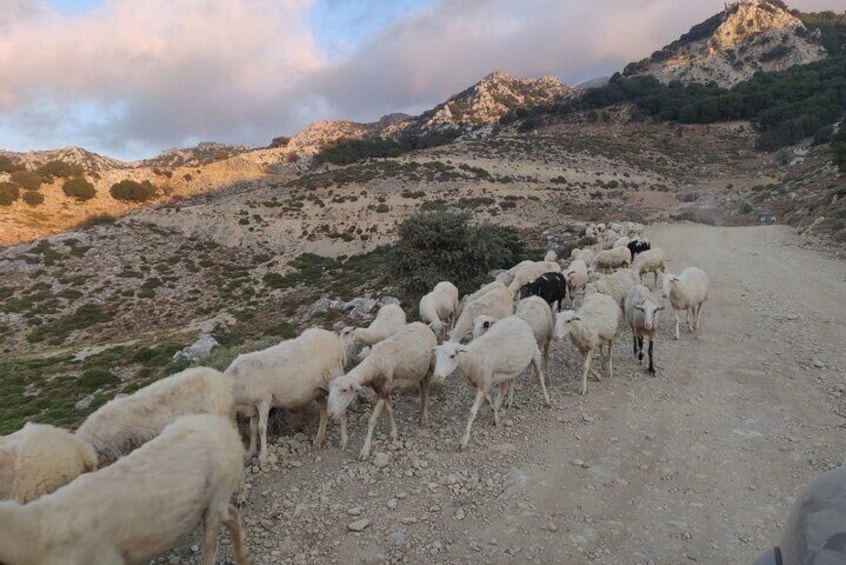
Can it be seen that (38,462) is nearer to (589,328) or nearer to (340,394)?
(340,394)

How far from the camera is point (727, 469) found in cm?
743

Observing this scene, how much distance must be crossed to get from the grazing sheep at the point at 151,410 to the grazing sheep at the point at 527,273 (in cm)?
956

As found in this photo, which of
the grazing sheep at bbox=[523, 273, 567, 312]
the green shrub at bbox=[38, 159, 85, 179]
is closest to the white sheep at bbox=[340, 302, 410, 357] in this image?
the grazing sheep at bbox=[523, 273, 567, 312]

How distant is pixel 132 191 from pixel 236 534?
6727 cm

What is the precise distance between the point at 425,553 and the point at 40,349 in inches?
1136

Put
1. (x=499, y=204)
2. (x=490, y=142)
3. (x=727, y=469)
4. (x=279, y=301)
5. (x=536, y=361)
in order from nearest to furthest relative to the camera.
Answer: (x=727, y=469) < (x=536, y=361) < (x=279, y=301) < (x=499, y=204) < (x=490, y=142)

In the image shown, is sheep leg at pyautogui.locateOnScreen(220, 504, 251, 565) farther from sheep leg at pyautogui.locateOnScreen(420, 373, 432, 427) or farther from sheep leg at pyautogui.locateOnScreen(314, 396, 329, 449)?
sheep leg at pyautogui.locateOnScreen(420, 373, 432, 427)

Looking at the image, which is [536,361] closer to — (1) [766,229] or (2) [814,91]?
(1) [766,229]

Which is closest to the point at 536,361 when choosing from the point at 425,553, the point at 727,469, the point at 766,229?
the point at 727,469

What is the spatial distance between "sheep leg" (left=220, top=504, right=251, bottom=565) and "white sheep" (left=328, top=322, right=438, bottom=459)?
8.11ft

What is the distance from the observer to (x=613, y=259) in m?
19.5

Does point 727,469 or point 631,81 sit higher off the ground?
point 631,81

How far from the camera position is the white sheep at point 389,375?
822 centimetres

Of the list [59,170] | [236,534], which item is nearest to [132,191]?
[59,170]
